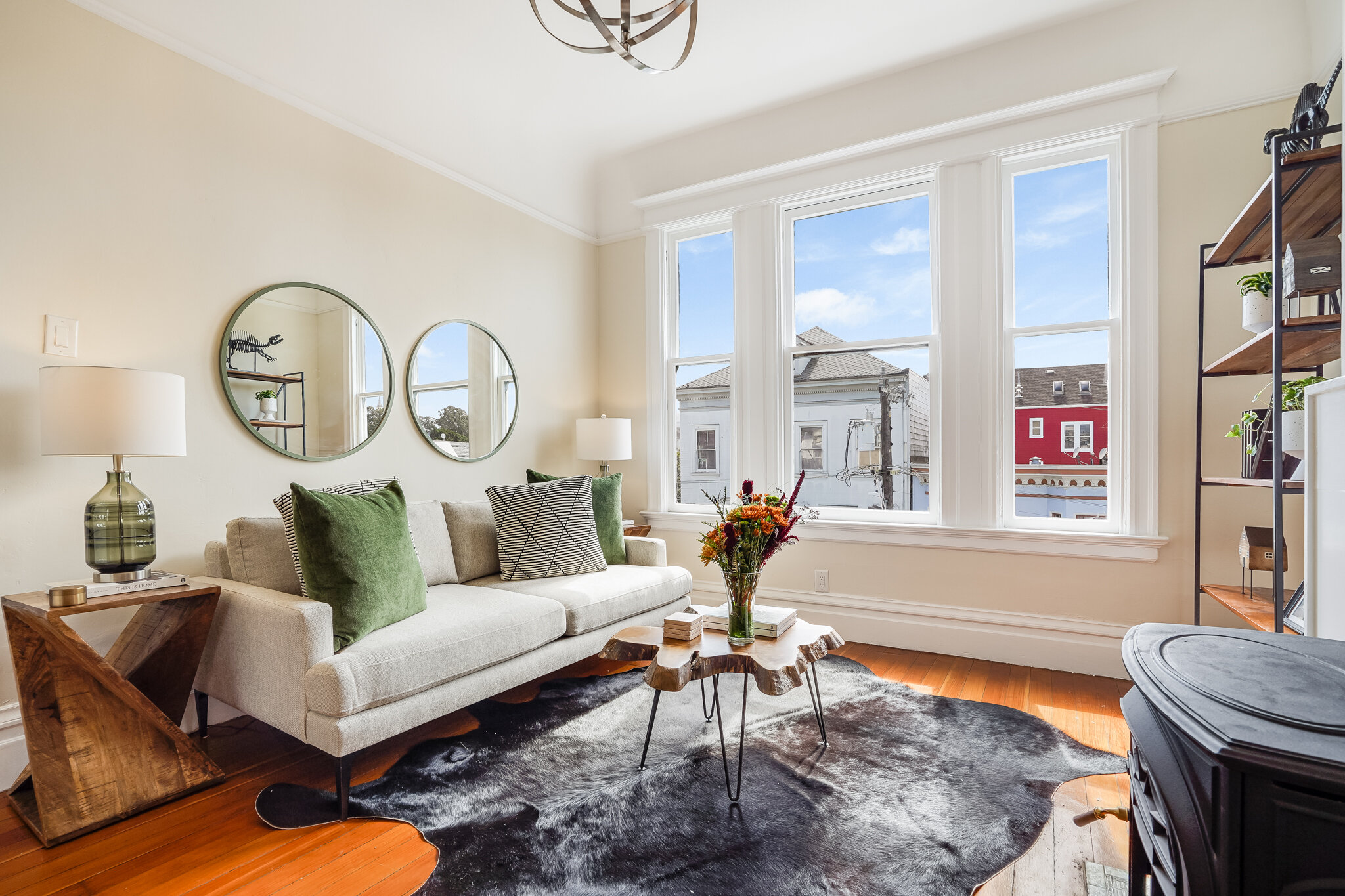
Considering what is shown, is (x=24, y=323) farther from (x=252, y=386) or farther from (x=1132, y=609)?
(x=1132, y=609)

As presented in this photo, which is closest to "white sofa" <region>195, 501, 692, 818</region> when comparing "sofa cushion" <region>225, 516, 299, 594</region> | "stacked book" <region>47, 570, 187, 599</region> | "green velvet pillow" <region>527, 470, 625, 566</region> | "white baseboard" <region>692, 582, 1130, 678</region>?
"sofa cushion" <region>225, 516, 299, 594</region>

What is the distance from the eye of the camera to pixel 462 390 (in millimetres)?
3547

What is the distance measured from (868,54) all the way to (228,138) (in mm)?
2961

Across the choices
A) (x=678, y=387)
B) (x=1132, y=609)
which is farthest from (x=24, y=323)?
(x=1132, y=609)

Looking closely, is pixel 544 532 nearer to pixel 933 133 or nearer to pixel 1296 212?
pixel 933 133

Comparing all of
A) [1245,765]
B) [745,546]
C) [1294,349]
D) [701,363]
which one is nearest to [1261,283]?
[1294,349]

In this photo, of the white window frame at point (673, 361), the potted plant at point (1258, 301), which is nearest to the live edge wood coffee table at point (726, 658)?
the potted plant at point (1258, 301)

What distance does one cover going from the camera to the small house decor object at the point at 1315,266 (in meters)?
1.69

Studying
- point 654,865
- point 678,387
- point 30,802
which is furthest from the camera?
point 678,387

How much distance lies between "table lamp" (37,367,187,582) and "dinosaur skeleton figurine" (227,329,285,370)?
0.48 m

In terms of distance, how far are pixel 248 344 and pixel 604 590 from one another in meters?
1.77

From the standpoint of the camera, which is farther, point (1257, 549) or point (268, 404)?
point (268, 404)

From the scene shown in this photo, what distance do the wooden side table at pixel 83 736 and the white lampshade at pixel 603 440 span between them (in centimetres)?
217

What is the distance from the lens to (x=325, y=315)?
291 cm
